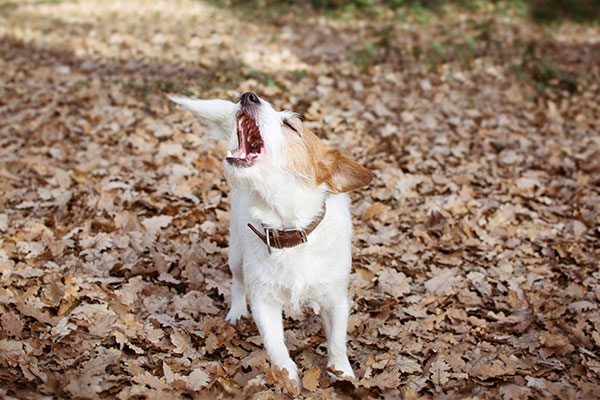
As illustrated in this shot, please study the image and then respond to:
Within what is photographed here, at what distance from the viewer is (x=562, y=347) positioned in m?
3.88

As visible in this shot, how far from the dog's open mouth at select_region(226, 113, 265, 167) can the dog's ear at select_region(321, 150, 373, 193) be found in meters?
0.43

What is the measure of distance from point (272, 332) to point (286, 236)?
70 centimetres

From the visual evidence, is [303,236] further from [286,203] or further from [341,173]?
[341,173]

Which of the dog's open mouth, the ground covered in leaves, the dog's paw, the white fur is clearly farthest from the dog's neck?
the dog's paw

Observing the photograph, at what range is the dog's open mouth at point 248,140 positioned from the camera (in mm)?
3092

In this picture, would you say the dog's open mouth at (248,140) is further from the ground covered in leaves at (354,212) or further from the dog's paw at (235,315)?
the dog's paw at (235,315)

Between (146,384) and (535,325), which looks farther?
(535,325)

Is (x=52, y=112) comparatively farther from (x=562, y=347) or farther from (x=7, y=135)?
(x=562, y=347)

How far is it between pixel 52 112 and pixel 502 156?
6.57 m

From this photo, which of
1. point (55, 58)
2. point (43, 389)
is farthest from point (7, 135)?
point (43, 389)

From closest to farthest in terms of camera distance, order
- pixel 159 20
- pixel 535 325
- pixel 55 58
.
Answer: pixel 535 325 → pixel 55 58 → pixel 159 20

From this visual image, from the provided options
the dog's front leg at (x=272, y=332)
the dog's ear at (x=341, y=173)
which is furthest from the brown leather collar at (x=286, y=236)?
the dog's front leg at (x=272, y=332)

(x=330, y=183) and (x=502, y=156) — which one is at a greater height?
(x=330, y=183)

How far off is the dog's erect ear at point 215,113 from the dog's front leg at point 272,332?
122cm
